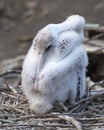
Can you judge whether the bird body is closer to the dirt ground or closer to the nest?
the nest

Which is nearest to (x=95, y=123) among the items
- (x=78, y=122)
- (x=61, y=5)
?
(x=78, y=122)

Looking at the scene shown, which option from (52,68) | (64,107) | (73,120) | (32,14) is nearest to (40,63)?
(52,68)

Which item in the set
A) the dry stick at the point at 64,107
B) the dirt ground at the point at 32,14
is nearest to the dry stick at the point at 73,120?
the dry stick at the point at 64,107

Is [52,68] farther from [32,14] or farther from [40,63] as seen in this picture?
[32,14]

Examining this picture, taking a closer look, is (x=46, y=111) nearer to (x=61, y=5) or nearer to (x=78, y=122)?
(x=78, y=122)

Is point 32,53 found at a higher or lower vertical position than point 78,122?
higher
